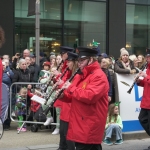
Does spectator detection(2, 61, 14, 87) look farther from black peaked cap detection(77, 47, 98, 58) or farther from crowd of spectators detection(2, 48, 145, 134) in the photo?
black peaked cap detection(77, 47, 98, 58)

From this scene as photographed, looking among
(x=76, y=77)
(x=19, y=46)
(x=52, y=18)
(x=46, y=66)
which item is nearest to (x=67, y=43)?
(x=52, y=18)

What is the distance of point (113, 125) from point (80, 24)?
9966 mm

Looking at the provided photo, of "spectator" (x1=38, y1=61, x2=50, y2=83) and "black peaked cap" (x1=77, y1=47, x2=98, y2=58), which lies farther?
"spectator" (x1=38, y1=61, x2=50, y2=83)

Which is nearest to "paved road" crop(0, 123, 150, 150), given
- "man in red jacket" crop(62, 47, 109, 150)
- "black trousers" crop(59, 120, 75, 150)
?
"black trousers" crop(59, 120, 75, 150)

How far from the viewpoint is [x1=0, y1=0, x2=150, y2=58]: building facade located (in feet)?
50.8

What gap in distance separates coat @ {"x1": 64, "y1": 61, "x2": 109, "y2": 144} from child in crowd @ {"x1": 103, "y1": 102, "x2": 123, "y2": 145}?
2.97m

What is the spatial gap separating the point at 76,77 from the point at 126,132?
364 centimetres

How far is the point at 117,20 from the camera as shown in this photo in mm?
17375

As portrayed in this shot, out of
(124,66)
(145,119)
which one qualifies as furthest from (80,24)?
(145,119)

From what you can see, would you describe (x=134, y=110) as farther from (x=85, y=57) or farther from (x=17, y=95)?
(x=85, y=57)

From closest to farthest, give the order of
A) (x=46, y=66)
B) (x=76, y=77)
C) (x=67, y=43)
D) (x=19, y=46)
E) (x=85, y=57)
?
(x=85, y=57), (x=76, y=77), (x=46, y=66), (x=19, y=46), (x=67, y=43)

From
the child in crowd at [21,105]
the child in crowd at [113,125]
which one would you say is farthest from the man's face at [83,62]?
the child in crowd at [21,105]

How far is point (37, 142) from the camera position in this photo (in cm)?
762

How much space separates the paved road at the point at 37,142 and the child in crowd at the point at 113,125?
→ 5.9 inches
